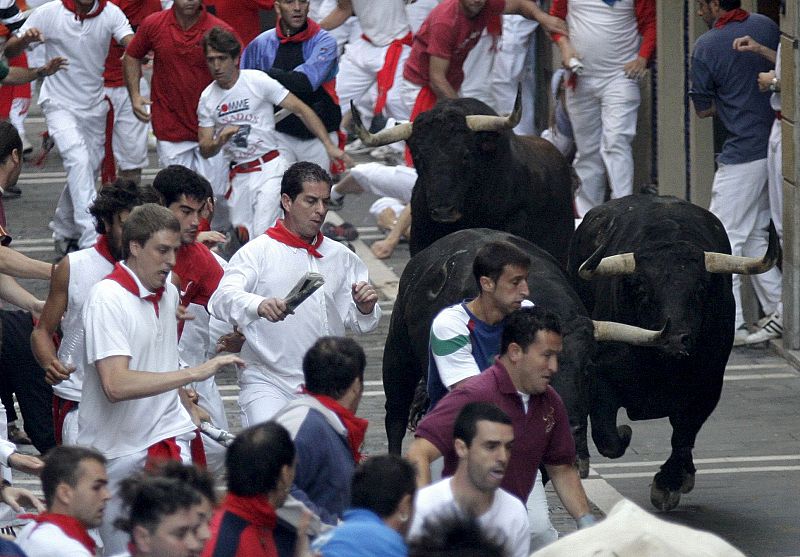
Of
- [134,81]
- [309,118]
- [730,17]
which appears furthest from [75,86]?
[730,17]

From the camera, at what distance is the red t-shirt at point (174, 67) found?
15133mm

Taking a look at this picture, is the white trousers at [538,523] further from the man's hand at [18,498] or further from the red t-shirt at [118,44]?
the red t-shirt at [118,44]

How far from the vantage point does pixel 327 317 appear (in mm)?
8758

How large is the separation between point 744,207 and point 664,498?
435cm

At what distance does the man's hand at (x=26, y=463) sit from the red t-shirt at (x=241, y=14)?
1088 cm

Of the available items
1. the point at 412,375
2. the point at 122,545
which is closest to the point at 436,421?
the point at 122,545

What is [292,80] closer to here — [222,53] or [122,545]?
[222,53]

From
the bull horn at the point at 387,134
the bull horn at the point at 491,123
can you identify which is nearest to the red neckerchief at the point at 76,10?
the bull horn at the point at 387,134

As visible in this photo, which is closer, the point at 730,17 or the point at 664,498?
the point at 664,498

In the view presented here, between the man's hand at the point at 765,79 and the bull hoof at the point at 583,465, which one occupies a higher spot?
the man's hand at the point at 765,79

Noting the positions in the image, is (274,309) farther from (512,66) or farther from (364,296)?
(512,66)

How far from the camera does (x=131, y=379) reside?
7145 mm

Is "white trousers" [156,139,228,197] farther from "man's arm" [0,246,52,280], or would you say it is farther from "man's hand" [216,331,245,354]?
"man's hand" [216,331,245,354]

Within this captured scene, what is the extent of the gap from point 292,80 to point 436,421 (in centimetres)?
807
